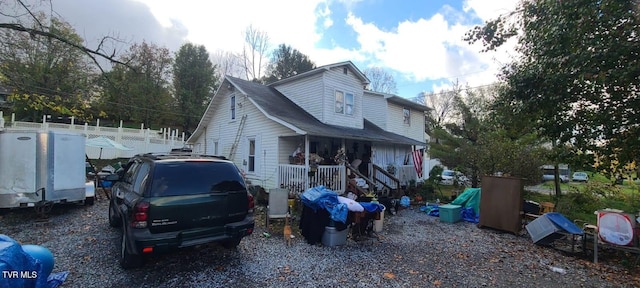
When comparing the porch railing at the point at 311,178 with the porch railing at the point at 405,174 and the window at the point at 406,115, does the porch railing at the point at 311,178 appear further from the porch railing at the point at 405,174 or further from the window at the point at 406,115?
the window at the point at 406,115

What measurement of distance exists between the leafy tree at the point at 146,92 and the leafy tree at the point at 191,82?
3.52ft

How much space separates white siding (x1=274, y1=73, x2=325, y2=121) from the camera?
42.3 feet

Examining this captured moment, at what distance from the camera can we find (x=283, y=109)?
1254cm

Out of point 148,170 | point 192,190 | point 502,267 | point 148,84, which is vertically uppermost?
point 148,84

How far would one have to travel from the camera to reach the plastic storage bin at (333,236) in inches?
237

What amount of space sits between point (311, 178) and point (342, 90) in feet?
17.2

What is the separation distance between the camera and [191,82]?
32969 millimetres

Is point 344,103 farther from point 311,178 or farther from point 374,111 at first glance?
point 311,178

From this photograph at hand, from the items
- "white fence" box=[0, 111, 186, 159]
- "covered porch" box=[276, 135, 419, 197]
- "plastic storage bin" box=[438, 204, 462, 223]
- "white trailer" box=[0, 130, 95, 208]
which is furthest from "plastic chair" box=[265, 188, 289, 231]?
"white fence" box=[0, 111, 186, 159]

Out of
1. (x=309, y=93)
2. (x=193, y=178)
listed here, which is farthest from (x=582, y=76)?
(x=309, y=93)

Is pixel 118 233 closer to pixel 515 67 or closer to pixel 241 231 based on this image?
pixel 241 231


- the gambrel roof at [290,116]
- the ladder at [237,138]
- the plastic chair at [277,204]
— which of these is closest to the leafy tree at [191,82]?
the gambrel roof at [290,116]

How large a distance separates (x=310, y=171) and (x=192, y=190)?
229 inches

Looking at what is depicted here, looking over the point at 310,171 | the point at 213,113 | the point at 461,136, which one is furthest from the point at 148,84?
the point at 461,136
